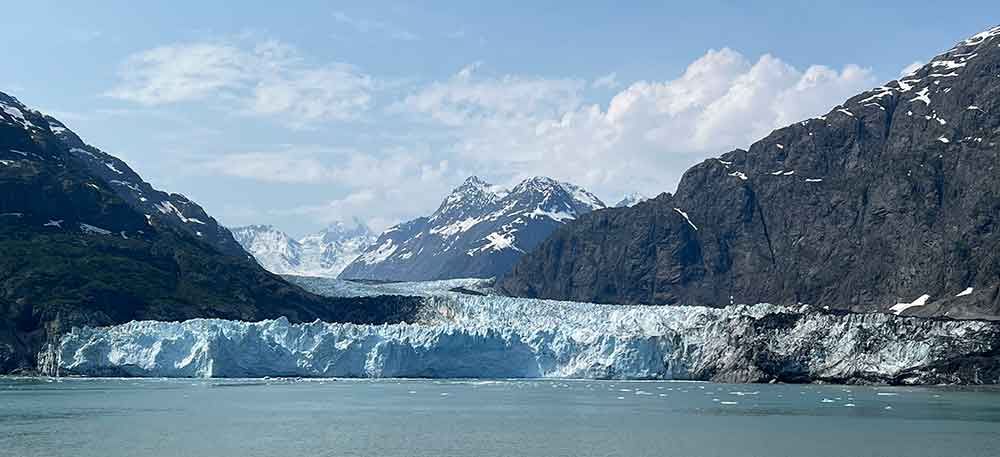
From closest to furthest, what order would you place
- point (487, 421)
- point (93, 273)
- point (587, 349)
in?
point (487, 421) < point (587, 349) < point (93, 273)

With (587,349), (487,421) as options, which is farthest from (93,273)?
(487,421)

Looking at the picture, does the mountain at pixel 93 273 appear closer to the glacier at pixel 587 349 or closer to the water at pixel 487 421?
the glacier at pixel 587 349

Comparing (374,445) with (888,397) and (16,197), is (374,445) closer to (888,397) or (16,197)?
(888,397)

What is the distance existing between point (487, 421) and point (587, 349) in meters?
55.0

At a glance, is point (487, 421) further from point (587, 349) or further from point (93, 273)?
point (93, 273)

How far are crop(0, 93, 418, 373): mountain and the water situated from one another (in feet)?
75.9

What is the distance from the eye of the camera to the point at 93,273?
15612 centimetres

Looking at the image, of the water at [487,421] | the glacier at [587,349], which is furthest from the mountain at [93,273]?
the water at [487,421]

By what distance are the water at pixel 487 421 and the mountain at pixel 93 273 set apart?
23.1 metres

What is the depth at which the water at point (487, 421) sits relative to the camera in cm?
6200

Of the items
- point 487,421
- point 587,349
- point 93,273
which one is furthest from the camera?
point 93,273

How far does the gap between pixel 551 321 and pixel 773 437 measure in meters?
79.9

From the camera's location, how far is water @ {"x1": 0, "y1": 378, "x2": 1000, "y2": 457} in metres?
62.0

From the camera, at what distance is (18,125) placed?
19525 centimetres
